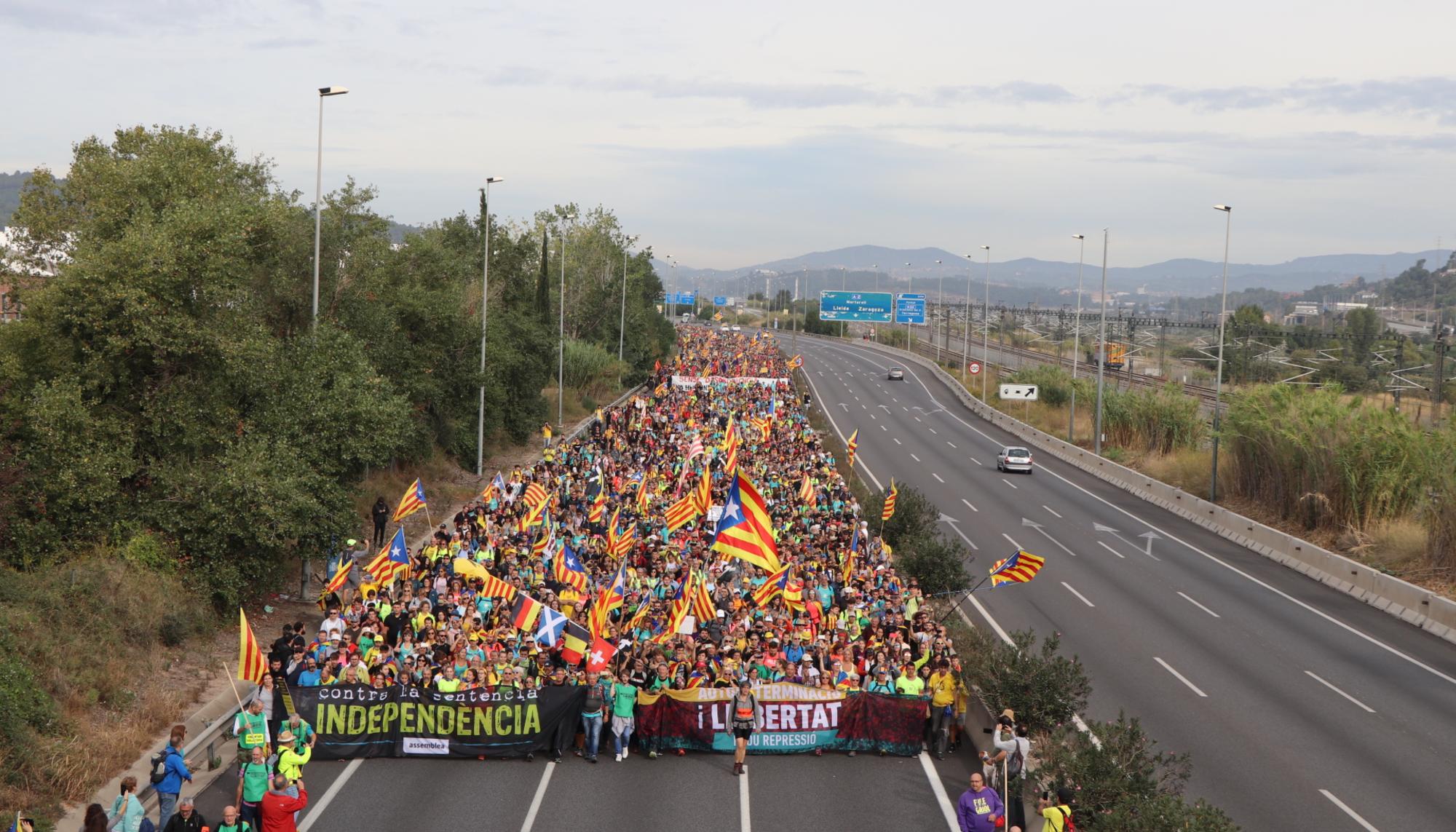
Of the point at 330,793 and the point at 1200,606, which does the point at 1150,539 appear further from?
the point at 330,793

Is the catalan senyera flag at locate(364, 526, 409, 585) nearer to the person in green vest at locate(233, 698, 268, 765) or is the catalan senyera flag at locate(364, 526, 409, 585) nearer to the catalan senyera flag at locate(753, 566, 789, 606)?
the person in green vest at locate(233, 698, 268, 765)

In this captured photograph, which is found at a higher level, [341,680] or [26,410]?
[26,410]

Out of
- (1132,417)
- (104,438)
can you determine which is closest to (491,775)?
(104,438)

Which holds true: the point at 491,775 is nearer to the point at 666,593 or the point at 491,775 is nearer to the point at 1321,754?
the point at 666,593

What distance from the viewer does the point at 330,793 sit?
1493 cm

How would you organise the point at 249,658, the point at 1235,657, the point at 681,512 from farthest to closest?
the point at 681,512
the point at 1235,657
the point at 249,658

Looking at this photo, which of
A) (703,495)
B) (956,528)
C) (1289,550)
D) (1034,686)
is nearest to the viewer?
(1034,686)

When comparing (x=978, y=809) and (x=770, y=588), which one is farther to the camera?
(x=770, y=588)

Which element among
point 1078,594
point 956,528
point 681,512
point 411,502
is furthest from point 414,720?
point 956,528

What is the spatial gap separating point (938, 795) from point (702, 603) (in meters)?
5.67

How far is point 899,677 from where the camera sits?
56.0ft

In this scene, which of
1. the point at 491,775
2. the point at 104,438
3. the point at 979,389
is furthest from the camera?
the point at 979,389

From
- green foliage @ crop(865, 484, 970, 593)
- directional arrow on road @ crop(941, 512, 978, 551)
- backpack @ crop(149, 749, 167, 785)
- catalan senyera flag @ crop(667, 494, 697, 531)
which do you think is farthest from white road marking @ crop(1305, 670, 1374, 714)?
backpack @ crop(149, 749, 167, 785)

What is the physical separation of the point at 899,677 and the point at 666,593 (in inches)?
238
